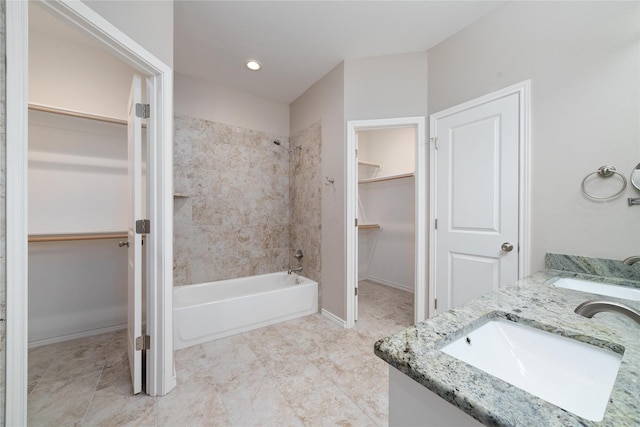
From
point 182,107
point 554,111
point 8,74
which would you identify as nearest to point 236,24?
point 182,107

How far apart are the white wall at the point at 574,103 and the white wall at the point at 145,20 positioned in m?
2.26

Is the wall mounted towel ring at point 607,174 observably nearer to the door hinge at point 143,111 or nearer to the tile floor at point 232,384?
the tile floor at point 232,384

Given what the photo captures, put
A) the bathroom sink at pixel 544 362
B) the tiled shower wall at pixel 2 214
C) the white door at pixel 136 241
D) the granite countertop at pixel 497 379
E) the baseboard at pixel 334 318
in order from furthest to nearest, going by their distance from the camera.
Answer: the baseboard at pixel 334 318, the white door at pixel 136 241, the tiled shower wall at pixel 2 214, the bathroom sink at pixel 544 362, the granite countertop at pixel 497 379

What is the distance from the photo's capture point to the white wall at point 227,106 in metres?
2.82

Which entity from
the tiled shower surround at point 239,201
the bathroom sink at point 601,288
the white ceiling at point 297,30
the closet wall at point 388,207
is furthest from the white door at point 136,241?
the closet wall at point 388,207

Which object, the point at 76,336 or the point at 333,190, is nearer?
the point at 76,336

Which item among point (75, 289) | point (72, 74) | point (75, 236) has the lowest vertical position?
point (75, 289)

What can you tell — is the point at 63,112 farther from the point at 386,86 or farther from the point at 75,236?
the point at 386,86

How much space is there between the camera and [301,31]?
2137 mm

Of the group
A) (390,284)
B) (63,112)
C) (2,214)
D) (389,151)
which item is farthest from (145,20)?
(390,284)

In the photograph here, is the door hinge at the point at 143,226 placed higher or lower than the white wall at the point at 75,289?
higher

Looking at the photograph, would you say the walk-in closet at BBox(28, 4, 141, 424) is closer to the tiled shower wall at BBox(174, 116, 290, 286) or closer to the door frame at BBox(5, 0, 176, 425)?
the tiled shower wall at BBox(174, 116, 290, 286)

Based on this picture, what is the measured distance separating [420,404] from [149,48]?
2.04m

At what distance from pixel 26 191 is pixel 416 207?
8.09 feet
